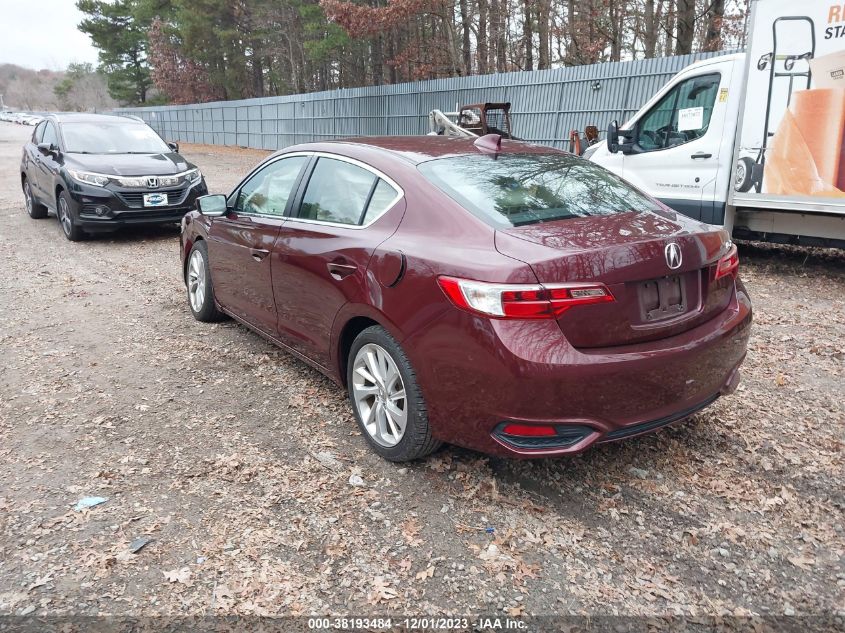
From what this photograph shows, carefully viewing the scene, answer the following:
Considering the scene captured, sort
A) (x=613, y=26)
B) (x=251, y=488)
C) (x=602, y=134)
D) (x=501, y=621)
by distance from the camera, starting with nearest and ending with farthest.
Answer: (x=501, y=621)
(x=251, y=488)
(x=602, y=134)
(x=613, y=26)

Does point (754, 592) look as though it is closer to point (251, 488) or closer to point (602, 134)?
point (251, 488)

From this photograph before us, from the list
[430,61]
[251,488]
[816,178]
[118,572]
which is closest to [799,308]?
[816,178]

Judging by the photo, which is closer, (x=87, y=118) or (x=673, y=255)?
(x=673, y=255)

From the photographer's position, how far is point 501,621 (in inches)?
90.8

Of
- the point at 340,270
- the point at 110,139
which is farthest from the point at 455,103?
the point at 340,270

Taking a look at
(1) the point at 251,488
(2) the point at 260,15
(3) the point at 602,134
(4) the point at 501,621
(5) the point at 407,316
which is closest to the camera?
(4) the point at 501,621

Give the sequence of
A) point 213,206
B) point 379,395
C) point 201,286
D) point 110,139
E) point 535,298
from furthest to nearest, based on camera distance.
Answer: point 110,139
point 201,286
point 213,206
point 379,395
point 535,298

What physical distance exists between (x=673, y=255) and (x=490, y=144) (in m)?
1.39

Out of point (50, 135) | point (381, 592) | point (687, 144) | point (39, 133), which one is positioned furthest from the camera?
point (39, 133)

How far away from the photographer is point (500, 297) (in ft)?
8.42

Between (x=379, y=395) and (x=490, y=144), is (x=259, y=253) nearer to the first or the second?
(x=379, y=395)

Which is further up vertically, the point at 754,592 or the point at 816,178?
the point at 816,178

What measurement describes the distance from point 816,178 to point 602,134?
783cm

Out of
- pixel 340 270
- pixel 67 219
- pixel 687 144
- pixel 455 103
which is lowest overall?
pixel 67 219
